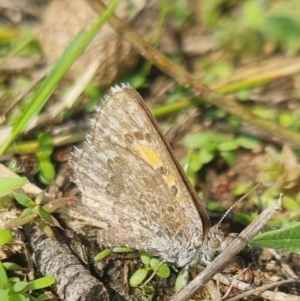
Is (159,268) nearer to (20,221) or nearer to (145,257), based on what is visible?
(145,257)

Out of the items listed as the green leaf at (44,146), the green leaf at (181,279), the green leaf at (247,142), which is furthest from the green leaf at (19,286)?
the green leaf at (247,142)

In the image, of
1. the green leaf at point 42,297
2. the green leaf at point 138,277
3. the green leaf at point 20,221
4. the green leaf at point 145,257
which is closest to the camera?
the green leaf at point 42,297

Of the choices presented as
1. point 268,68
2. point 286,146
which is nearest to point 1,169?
point 286,146

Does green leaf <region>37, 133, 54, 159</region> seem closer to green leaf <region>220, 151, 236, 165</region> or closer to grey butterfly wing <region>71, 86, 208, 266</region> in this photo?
grey butterfly wing <region>71, 86, 208, 266</region>

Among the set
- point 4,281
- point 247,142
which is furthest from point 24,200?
point 247,142

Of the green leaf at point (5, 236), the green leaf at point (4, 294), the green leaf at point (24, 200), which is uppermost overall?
the green leaf at point (24, 200)

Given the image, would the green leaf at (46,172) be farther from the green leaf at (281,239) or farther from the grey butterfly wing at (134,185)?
the green leaf at (281,239)
